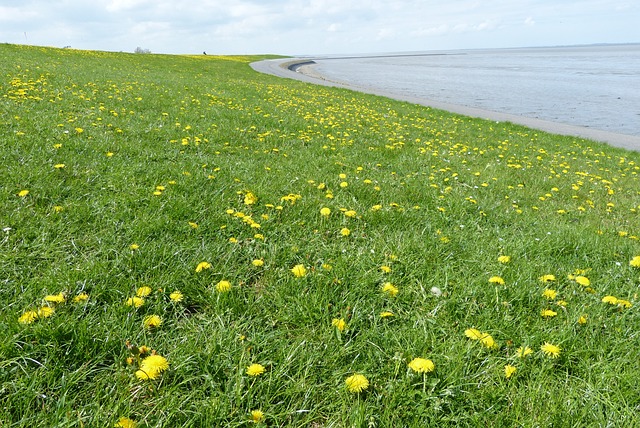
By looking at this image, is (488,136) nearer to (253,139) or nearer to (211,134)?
(253,139)


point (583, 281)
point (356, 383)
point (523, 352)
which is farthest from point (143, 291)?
point (583, 281)

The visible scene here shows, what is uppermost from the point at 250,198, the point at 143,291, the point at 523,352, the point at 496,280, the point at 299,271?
the point at 250,198

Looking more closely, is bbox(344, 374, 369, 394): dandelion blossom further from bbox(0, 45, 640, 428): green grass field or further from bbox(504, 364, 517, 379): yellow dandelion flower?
bbox(504, 364, 517, 379): yellow dandelion flower

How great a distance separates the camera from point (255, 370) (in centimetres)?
190

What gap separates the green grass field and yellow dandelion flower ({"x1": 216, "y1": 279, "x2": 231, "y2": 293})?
40 mm

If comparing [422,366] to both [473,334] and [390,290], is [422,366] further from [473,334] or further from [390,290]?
[390,290]

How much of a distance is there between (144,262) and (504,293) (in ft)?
8.15

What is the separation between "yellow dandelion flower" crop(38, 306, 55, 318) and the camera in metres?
2.04

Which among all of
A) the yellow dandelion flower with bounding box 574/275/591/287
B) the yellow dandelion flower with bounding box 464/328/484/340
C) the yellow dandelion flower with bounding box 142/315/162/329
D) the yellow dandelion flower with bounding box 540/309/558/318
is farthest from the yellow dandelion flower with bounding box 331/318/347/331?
the yellow dandelion flower with bounding box 574/275/591/287

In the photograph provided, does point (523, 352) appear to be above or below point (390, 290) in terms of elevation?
below

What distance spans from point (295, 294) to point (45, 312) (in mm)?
1373

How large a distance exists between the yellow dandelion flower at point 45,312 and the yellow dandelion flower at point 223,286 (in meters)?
0.87

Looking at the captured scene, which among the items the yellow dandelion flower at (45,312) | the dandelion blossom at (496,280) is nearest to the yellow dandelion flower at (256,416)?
the yellow dandelion flower at (45,312)

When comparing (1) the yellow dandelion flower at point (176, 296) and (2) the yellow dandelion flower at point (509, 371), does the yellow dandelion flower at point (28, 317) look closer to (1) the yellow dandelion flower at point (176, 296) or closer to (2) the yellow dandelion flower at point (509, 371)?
(1) the yellow dandelion flower at point (176, 296)
